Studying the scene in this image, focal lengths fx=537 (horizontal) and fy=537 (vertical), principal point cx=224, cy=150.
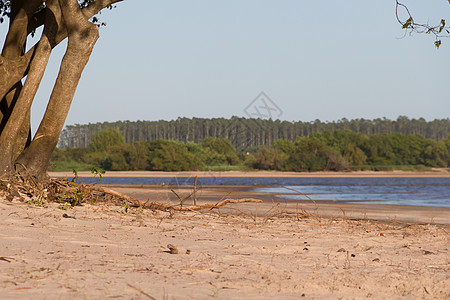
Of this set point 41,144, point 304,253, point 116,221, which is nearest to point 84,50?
point 41,144

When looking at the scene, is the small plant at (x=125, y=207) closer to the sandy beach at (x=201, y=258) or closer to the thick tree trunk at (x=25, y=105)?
the sandy beach at (x=201, y=258)

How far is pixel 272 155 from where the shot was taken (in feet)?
224

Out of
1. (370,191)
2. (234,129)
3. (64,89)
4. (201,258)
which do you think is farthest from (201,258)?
(234,129)

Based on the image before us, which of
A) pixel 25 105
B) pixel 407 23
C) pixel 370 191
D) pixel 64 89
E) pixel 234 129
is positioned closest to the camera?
pixel 407 23

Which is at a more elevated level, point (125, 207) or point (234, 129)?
point (234, 129)

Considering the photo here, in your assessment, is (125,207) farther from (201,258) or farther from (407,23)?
(407,23)

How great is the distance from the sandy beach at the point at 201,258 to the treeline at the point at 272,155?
54.9m

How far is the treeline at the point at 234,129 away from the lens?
137m

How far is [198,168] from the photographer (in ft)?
229

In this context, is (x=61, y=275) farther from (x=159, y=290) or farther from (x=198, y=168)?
(x=198, y=168)

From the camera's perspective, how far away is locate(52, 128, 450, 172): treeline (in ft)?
221

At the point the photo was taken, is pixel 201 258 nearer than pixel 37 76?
Yes

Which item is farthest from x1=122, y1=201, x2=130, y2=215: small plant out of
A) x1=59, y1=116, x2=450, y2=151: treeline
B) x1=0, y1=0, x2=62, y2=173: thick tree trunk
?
x1=59, y1=116, x2=450, y2=151: treeline

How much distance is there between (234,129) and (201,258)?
413 ft
